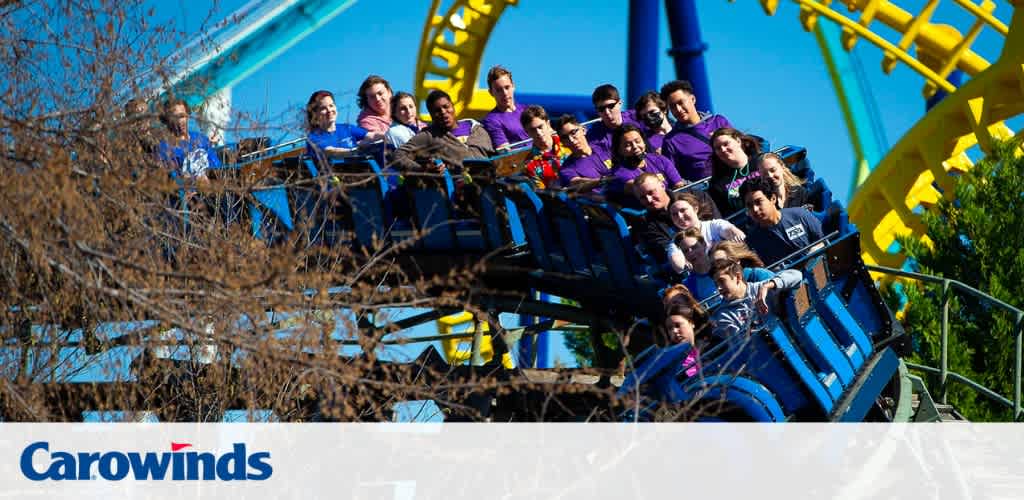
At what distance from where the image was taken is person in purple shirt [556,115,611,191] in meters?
7.25

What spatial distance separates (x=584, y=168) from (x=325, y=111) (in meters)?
1.24

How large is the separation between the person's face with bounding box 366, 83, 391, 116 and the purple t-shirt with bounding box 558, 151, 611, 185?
3.12 ft

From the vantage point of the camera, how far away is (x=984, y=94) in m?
11.5

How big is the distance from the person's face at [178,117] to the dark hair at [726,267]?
77.7 inches

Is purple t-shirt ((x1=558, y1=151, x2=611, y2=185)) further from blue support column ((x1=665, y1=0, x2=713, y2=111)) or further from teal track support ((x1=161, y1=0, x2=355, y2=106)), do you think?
teal track support ((x1=161, y1=0, x2=355, y2=106))

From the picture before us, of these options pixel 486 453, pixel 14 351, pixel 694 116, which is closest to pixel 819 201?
pixel 694 116

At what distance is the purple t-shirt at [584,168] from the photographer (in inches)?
288

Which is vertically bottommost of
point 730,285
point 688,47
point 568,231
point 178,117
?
point 730,285

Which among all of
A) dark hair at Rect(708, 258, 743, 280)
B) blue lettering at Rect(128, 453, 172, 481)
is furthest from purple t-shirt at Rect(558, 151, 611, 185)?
blue lettering at Rect(128, 453, 172, 481)

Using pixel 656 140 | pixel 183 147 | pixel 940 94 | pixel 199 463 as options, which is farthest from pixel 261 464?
pixel 940 94

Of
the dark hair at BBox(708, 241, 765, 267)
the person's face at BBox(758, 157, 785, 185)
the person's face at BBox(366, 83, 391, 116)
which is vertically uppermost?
the person's face at BBox(366, 83, 391, 116)

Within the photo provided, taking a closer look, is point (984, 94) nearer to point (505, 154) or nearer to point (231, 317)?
point (505, 154)

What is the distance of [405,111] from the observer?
24.7 feet

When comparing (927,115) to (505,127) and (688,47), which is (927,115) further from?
(505,127)
